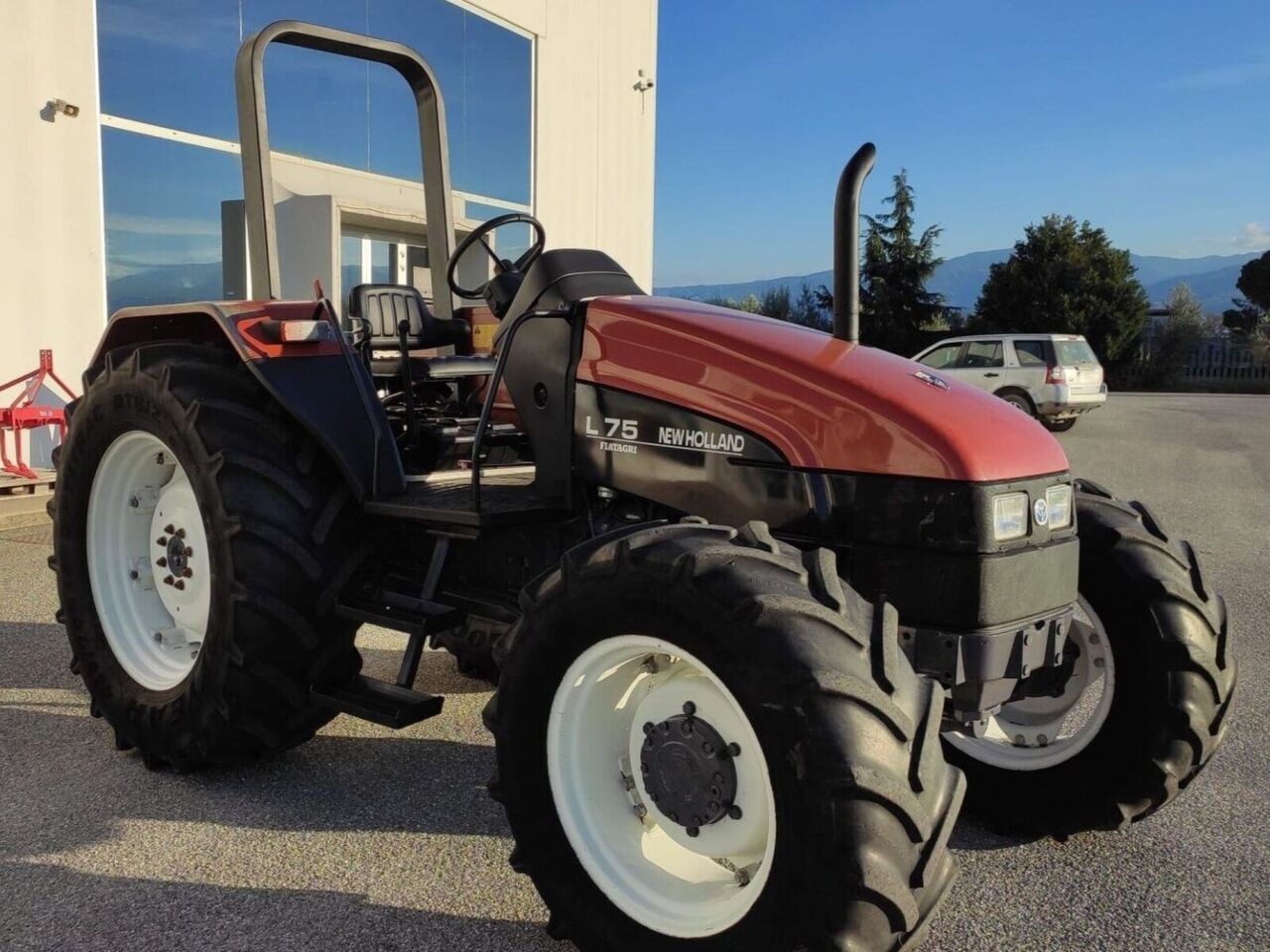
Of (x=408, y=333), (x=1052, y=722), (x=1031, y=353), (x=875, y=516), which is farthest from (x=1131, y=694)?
(x=1031, y=353)

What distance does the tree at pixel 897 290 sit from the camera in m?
33.7

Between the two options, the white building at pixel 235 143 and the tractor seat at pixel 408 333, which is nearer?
the tractor seat at pixel 408 333

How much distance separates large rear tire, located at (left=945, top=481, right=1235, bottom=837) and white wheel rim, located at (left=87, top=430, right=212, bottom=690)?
249cm

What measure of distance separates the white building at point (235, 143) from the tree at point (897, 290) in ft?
64.9

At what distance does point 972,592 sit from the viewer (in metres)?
2.25

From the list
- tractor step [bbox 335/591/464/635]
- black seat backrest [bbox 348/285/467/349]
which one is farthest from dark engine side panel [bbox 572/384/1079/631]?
black seat backrest [bbox 348/285/467/349]

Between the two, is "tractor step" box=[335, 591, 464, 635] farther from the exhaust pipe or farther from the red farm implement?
the red farm implement

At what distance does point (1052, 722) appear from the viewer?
300 cm

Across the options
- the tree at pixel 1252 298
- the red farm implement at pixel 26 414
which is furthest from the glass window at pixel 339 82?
the tree at pixel 1252 298

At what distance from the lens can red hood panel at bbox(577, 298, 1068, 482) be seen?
2289 mm

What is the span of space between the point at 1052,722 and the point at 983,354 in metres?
14.7

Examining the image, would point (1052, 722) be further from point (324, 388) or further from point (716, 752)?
point (324, 388)

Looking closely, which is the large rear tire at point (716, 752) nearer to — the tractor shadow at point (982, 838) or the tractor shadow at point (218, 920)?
the tractor shadow at point (218, 920)

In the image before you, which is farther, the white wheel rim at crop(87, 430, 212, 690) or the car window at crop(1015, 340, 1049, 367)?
the car window at crop(1015, 340, 1049, 367)
